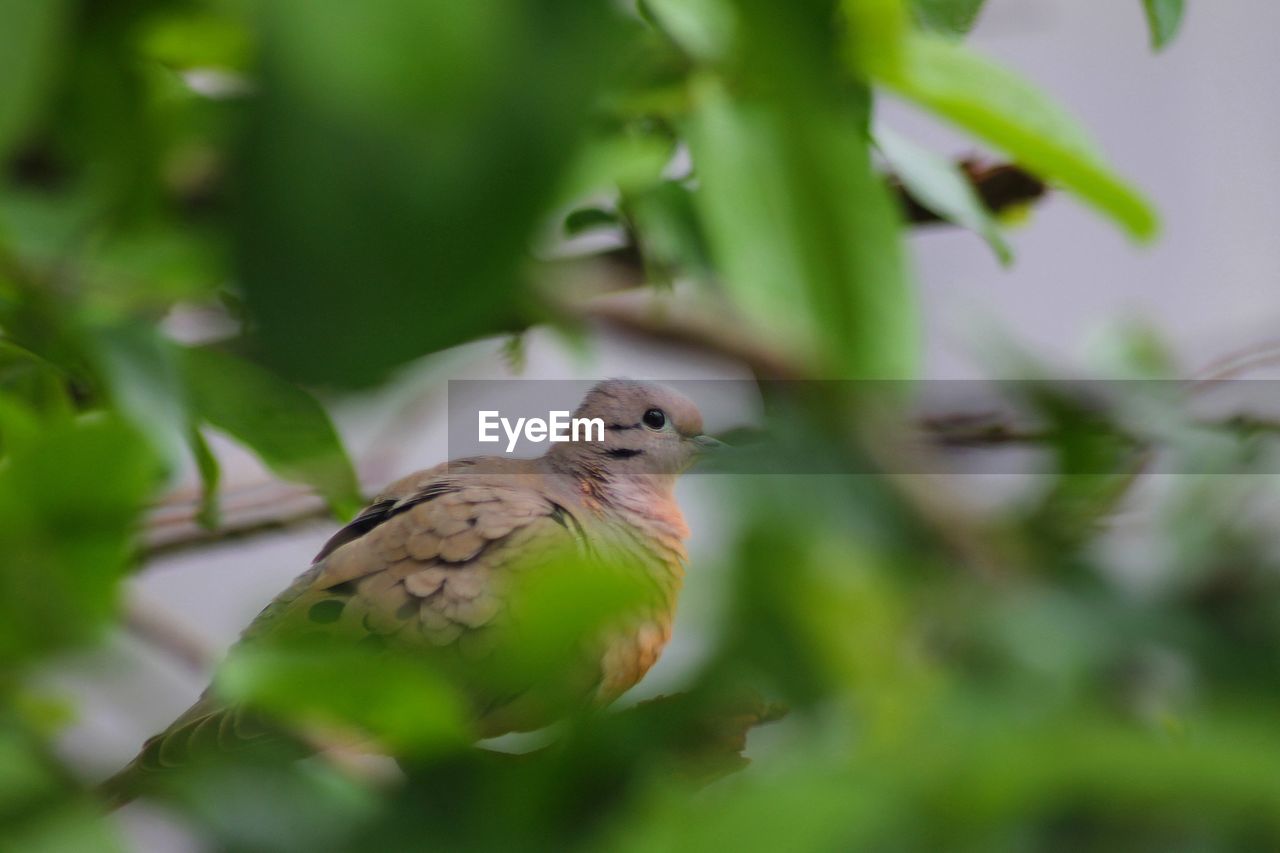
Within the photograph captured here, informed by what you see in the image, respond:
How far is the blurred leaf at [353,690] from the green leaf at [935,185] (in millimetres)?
218

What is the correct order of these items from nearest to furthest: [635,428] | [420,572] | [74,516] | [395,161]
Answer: [395,161] < [74,516] < [420,572] < [635,428]

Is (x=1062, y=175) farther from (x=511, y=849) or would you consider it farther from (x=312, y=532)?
(x=312, y=532)

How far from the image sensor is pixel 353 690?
6.3 inches

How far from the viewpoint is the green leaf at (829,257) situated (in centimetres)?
11

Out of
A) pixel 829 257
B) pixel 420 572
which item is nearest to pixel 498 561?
pixel 420 572

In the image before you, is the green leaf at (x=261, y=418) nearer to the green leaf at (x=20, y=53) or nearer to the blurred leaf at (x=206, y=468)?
the blurred leaf at (x=206, y=468)

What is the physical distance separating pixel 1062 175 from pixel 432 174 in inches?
8.7

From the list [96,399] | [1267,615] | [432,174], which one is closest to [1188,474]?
[1267,615]

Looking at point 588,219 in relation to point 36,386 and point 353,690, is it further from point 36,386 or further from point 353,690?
point 353,690

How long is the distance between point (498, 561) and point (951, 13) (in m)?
0.19

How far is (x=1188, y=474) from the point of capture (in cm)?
21

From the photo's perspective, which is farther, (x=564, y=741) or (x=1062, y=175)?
(x=1062, y=175)

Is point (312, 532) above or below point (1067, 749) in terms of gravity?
below

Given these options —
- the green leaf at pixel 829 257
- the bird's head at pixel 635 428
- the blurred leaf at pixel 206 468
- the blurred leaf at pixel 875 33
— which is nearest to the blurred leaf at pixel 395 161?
the green leaf at pixel 829 257
